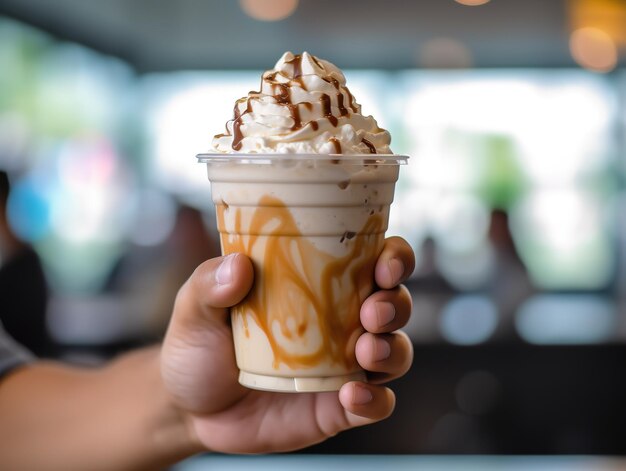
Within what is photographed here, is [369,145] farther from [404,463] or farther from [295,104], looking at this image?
[404,463]

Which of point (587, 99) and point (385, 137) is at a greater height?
point (587, 99)

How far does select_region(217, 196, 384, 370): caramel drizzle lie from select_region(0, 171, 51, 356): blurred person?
8.75 ft

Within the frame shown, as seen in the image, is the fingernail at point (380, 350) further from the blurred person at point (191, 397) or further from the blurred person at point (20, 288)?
the blurred person at point (20, 288)

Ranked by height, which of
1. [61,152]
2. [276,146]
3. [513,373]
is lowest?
[513,373]

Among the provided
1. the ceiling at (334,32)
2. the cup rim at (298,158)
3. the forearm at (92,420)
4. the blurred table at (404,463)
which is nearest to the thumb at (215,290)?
the cup rim at (298,158)

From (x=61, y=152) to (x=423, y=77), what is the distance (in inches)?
103

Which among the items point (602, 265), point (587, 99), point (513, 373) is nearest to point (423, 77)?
point (587, 99)

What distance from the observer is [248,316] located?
1094 millimetres

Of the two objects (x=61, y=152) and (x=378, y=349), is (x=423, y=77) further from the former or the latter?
(x=378, y=349)

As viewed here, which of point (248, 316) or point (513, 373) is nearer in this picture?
point (248, 316)

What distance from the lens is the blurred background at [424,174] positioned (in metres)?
4.65

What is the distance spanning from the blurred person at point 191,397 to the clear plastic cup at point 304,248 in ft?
0.09

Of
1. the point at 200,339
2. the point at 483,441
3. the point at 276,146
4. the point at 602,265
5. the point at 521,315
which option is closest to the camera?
the point at 276,146

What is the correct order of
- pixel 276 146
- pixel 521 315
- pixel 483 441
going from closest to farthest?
pixel 276 146 → pixel 483 441 → pixel 521 315
